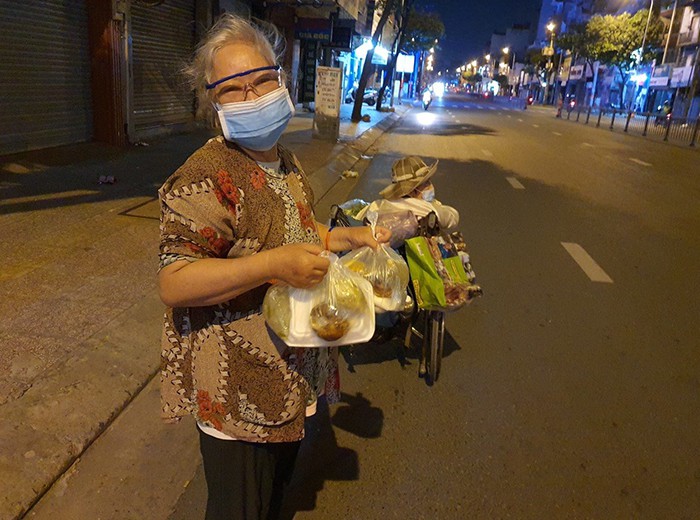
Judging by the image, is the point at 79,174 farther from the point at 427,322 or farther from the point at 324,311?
the point at 324,311

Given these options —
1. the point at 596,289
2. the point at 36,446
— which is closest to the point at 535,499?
the point at 36,446

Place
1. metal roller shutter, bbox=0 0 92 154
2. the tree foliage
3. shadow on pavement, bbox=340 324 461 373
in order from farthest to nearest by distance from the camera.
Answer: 1. the tree foliage
2. metal roller shutter, bbox=0 0 92 154
3. shadow on pavement, bbox=340 324 461 373

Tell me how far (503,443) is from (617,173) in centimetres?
1180

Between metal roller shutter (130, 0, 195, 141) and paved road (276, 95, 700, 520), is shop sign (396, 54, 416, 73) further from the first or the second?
paved road (276, 95, 700, 520)

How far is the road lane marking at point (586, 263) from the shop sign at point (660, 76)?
44.6 m

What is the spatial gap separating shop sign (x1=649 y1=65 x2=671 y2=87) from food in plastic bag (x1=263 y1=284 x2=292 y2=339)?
5026 centimetres

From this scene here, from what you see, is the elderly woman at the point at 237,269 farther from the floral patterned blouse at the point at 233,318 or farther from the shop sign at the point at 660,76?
the shop sign at the point at 660,76

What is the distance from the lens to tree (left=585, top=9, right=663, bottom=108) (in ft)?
146

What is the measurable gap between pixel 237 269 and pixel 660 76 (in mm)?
51866

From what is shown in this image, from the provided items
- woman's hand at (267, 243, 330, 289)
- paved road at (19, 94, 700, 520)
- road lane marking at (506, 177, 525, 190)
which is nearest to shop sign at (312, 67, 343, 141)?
road lane marking at (506, 177, 525, 190)

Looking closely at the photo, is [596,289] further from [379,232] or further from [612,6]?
[612,6]

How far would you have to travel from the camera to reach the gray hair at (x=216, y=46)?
164cm

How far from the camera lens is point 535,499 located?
8.77ft

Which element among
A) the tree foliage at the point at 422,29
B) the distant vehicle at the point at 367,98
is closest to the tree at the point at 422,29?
the tree foliage at the point at 422,29
